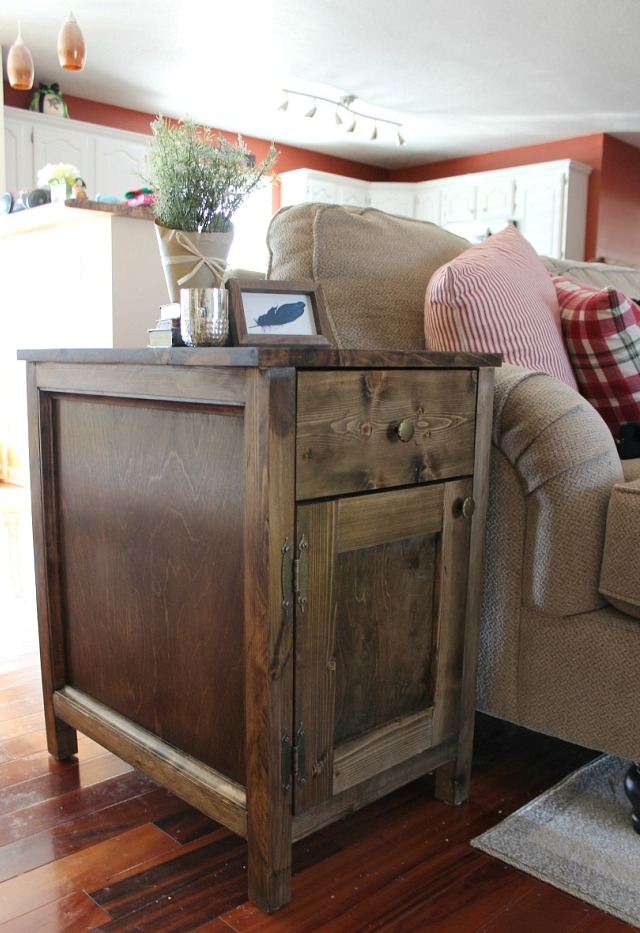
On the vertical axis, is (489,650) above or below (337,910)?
above

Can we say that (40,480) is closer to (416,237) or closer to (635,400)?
(416,237)

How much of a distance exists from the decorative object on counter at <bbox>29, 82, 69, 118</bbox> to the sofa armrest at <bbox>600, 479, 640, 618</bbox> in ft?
18.1

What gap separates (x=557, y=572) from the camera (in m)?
1.24

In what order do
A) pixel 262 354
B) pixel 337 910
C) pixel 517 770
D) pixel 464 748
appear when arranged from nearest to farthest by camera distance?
pixel 262 354 < pixel 337 910 < pixel 464 748 < pixel 517 770

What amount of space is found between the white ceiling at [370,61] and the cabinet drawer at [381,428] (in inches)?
152

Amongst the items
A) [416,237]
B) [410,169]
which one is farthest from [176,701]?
[410,169]

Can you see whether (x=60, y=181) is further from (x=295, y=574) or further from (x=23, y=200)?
(x=295, y=574)

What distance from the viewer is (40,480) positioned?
4.55ft

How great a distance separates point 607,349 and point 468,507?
25.1 inches

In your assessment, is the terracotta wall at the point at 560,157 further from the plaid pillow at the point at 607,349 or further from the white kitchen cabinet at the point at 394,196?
the plaid pillow at the point at 607,349

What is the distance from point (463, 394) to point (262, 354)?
0.41 metres

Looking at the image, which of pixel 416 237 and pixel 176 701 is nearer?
pixel 176 701

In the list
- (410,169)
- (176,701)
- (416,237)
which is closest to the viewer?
(176,701)

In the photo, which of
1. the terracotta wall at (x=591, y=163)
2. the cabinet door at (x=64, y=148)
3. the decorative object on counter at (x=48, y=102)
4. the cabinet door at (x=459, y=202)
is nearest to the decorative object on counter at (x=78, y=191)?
the cabinet door at (x=64, y=148)
